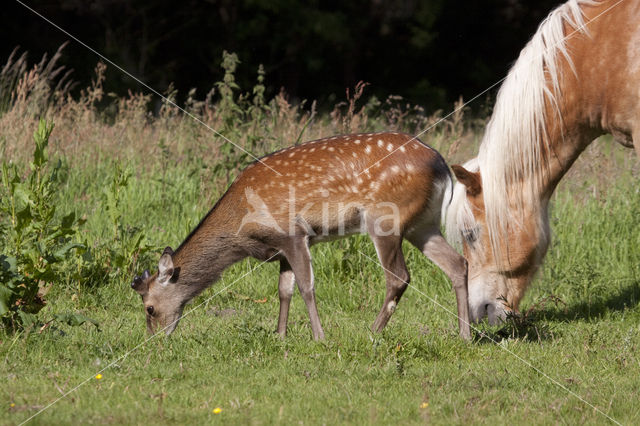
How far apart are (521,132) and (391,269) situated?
4.15ft

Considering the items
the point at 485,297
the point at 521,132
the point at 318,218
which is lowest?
the point at 485,297

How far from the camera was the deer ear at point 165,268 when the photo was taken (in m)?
6.09

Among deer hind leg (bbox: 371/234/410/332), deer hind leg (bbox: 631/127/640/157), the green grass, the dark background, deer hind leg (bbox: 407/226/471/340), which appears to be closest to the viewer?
the green grass

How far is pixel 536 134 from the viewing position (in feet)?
19.4

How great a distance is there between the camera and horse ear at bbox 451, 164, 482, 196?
588 centimetres

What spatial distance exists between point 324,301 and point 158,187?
8.08 ft

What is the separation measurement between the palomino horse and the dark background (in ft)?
39.1

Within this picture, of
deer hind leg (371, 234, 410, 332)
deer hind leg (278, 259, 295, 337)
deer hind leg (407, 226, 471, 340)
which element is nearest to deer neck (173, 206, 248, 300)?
deer hind leg (278, 259, 295, 337)

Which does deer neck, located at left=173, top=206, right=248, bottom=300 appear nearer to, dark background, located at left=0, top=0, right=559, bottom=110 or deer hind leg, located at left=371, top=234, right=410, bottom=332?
deer hind leg, located at left=371, top=234, right=410, bottom=332

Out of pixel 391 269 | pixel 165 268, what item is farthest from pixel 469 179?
pixel 165 268

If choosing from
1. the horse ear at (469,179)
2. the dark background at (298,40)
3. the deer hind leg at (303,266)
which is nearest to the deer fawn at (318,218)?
the deer hind leg at (303,266)

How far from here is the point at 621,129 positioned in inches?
228

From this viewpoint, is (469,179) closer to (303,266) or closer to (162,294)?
(303,266)

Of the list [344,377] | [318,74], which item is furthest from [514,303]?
[318,74]
